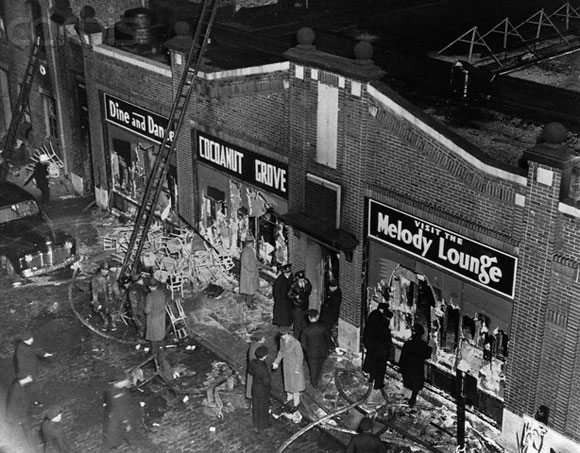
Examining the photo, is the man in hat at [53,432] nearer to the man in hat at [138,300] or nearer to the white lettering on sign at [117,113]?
the man in hat at [138,300]

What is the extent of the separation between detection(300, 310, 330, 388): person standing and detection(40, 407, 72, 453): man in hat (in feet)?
17.1

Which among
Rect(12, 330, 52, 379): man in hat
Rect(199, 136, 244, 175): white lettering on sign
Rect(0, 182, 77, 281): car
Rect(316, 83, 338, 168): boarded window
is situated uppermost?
Rect(316, 83, 338, 168): boarded window

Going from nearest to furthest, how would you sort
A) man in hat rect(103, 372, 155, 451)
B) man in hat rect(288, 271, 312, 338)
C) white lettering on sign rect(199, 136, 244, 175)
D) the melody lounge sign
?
man in hat rect(103, 372, 155, 451) → the melody lounge sign → man in hat rect(288, 271, 312, 338) → white lettering on sign rect(199, 136, 244, 175)

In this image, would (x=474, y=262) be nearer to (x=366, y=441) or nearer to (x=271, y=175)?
(x=366, y=441)

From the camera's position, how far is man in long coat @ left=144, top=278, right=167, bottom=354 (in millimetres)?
18281

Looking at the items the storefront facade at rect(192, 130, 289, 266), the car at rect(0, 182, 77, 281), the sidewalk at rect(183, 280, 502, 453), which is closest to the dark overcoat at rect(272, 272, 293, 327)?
the sidewalk at rect(183, 280, 502, 453)

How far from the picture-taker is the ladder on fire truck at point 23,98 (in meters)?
29.1

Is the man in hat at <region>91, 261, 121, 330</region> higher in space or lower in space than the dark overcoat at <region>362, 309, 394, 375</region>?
lower

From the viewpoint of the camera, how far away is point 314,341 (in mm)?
17094

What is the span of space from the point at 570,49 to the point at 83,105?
49.4ft

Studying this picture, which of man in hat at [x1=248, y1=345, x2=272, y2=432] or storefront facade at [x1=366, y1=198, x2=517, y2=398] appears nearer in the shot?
storefront facade at [x1=366, y1=198, x2=517, y2=398]

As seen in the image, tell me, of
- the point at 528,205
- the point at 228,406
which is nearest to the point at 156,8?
the point at 228,406

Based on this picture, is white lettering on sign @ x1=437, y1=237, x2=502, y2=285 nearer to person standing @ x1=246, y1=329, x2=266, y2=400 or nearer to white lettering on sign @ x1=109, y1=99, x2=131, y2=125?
person standing @ x1=246, y1=329, x2=266, y2=400

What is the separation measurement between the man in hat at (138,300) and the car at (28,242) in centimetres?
380
